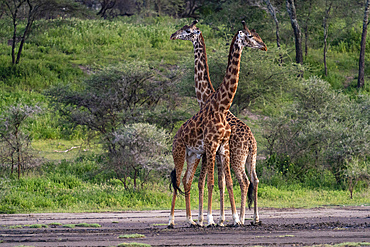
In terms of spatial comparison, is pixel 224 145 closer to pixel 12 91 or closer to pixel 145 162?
pixel 145 162

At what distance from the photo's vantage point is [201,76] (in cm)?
1080

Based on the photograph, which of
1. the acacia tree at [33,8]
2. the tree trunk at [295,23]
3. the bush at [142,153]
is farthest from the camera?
the tree trunk at [295,23]

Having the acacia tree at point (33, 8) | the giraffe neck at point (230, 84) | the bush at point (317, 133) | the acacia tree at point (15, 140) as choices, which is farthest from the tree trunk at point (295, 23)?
the giraffe neck at point (230, 84)

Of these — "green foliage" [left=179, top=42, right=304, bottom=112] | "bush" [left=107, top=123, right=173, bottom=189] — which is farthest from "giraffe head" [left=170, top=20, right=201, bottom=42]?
"green foliage" [left=179, top=42, right=304, bottom=112]

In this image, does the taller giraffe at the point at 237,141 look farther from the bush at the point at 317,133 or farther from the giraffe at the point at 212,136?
the bush at the point at 317,133

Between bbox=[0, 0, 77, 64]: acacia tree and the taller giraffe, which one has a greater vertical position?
bbox=[0, 0, 77, 64]: acacia tree

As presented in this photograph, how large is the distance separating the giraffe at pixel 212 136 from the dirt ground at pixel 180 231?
831mm

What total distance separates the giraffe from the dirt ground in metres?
0.83

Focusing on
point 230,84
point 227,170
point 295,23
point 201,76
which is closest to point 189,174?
point 227,170

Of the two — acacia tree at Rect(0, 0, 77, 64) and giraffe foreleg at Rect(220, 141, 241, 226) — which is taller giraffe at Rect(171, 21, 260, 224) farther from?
acacia tree at Rect(0, 0, 77, 64)

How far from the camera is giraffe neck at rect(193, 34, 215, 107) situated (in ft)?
35.2

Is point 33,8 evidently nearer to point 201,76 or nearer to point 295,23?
point 295,23

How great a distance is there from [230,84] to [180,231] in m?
3.01

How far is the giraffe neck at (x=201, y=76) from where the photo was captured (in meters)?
10.7
